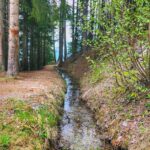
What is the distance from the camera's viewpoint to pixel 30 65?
30906 millimetres

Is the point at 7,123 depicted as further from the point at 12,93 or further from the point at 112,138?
the point at 12,93

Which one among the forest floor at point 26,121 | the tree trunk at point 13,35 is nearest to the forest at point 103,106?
the forest floor at point 26,121

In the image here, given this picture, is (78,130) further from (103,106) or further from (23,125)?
(23,125)

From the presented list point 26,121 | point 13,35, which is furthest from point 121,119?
point 13,35

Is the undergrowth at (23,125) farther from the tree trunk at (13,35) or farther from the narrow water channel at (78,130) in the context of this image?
the tree trunk at (13,35)

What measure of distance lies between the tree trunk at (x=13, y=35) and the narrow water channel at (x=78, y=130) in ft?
13.5

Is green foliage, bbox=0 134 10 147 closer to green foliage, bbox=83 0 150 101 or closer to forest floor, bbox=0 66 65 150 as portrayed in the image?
forest floor, bbox=0 66 65 150

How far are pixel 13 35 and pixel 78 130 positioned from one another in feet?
25.2

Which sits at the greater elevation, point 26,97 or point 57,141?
point 26,97

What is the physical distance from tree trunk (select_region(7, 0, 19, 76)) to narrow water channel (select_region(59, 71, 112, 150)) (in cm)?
412

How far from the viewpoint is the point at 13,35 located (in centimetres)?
1584

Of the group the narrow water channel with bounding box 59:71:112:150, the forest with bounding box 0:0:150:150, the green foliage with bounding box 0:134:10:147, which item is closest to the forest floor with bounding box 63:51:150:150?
the forest with bounding box 0:0:150:150

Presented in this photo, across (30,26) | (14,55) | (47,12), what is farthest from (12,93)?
(30,26)

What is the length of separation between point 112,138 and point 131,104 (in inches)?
72.5
